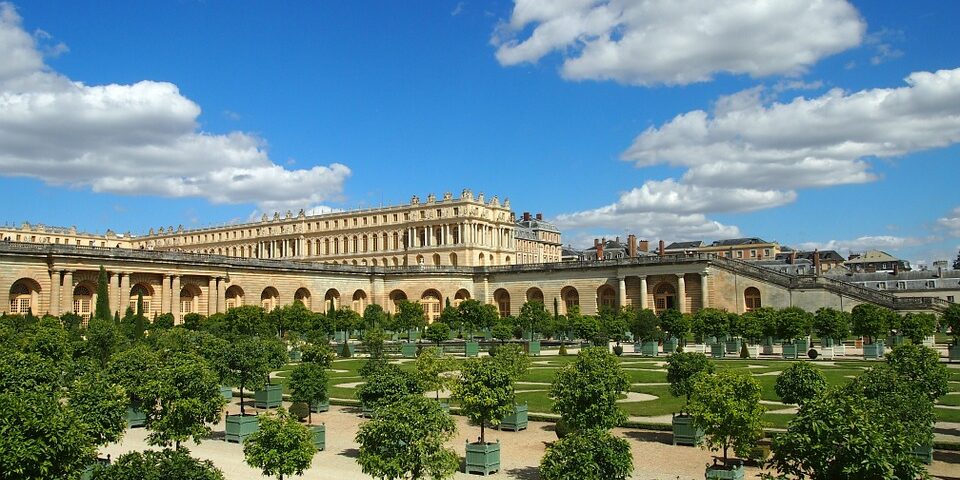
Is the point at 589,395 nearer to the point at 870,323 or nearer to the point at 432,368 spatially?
the point at 432,368

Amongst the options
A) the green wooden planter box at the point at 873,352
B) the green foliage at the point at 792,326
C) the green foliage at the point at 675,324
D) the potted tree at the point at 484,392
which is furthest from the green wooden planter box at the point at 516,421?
the green foliage at the point at 675,324

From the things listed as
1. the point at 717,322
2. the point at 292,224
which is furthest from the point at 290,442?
the point at 292,224

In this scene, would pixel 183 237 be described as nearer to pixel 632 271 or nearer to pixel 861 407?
pixel 632 271

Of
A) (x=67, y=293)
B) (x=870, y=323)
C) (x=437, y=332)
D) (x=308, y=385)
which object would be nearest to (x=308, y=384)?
(x=308, y=385)

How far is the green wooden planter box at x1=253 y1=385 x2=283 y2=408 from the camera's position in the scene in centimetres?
2694

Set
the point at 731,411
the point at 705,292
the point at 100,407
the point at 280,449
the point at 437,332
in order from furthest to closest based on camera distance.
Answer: the point at 705,292 < the point at 437,332 < the point at 100,407 < the point at 731,411 < the point at 280,449

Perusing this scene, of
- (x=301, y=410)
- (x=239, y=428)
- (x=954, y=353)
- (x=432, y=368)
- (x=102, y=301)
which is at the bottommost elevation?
(x=239, y=428)

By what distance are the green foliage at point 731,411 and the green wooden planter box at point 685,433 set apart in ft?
8.81

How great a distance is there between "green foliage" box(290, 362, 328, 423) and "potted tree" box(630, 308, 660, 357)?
2698 centimetres

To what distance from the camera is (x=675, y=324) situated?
1971 inches

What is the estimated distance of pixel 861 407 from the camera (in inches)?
489

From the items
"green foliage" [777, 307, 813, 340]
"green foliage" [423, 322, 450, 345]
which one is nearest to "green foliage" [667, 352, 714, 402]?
A: "green foliage" [777, 307, 813, 340]

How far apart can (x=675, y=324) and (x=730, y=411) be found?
3473 centimetres

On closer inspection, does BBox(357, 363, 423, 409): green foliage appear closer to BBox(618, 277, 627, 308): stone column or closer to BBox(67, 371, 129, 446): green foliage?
BBox(67, 371, 129, 446): green foliage
